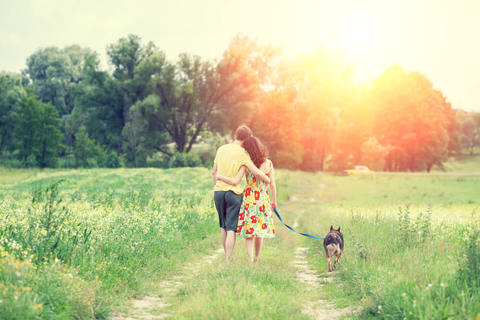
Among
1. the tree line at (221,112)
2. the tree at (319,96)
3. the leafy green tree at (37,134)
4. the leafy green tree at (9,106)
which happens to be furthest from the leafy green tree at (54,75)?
the tree at (319,96)

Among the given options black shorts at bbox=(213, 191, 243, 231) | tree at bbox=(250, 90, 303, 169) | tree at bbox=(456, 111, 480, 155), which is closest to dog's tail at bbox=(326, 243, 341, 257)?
black shorts at bbox=(213, 191, 243, 231)

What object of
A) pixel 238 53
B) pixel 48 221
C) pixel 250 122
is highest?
pixel 238 53

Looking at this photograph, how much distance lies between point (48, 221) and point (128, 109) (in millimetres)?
58962

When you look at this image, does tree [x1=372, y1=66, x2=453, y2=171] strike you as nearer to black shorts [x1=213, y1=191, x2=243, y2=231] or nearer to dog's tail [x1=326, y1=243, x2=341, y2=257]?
dog's tail [x1=326, y1=243, x2=341, y2=257]

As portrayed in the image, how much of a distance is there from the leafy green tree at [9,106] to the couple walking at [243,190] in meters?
61.2

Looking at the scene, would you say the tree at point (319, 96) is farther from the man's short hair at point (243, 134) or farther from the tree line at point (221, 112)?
the man's short hair at point (243, 134)

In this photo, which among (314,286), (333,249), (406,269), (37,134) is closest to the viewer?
(406,269)

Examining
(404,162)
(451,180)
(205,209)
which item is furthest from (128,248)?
(404,162)

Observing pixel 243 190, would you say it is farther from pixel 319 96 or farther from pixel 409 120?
pixel 319 96

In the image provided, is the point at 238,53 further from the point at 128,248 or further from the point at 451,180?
the point at 128,248

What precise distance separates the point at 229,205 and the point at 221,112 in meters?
56.8

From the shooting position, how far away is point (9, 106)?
2456 inches

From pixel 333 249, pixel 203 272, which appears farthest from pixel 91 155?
pixel 333 249

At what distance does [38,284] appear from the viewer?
5.52 metres
